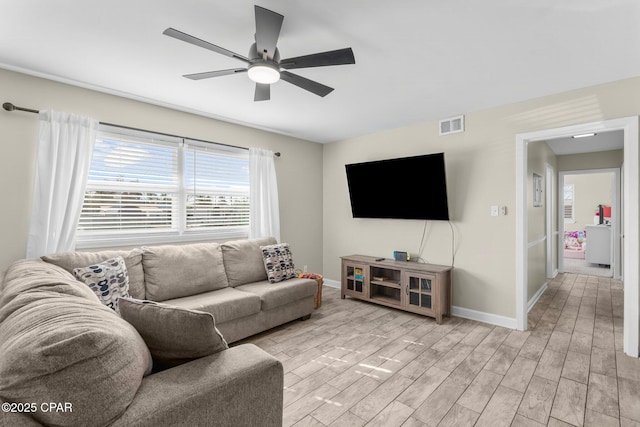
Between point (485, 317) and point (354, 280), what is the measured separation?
1675mm

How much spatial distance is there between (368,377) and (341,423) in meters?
0.58

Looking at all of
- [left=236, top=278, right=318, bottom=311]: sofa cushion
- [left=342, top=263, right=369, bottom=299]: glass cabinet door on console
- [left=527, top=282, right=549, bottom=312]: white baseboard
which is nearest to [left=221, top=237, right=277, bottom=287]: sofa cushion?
[left=236, top=278, right=318, bottom=311]: sofa cushion

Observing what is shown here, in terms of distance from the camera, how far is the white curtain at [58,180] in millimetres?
2678

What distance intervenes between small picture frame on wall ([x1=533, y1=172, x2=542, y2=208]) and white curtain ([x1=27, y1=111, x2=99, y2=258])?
213 inches

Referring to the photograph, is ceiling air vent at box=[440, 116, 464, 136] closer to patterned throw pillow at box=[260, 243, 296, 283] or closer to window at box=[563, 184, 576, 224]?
patterned throw pillow at box=[260, 243, 296, 283]

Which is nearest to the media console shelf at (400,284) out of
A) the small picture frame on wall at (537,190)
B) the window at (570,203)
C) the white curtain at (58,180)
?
the small picture frame on wall at (537,190)

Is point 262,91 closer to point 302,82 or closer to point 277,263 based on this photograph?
point 302,82

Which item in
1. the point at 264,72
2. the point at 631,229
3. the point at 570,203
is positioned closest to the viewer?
the point at 264,72

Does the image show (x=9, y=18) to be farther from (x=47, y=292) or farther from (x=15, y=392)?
(x=15, y=392)

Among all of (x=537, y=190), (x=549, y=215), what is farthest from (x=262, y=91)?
(x=549, y=215)

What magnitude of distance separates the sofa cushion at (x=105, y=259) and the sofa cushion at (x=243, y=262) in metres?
0.90

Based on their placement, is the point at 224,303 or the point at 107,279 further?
the point at 224,303

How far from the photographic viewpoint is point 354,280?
14.5ft

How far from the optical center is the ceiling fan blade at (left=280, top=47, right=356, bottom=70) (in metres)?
1.88
